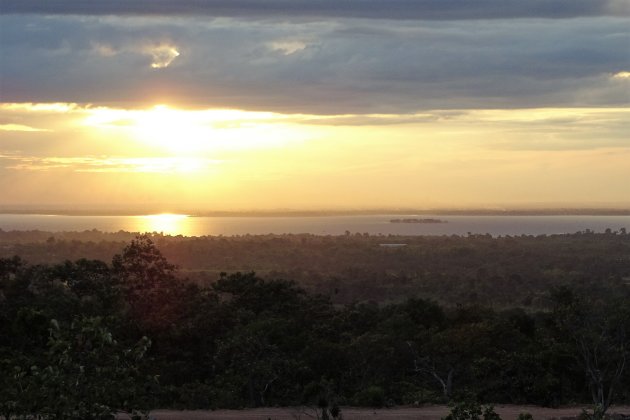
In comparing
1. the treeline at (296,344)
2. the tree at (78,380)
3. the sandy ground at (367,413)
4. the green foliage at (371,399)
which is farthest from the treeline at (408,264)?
the tree at (78,380)

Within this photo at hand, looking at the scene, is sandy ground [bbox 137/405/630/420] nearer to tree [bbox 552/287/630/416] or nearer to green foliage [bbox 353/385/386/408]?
green foliage [bbox 353/385/386/408]

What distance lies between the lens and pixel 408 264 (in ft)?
352

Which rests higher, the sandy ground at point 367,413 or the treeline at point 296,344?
the treeline at point 296,344

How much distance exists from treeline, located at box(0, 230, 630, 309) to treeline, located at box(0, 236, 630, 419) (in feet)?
83.8

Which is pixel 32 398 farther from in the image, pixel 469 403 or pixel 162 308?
pixel 162 308

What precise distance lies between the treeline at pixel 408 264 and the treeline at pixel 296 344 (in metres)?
25.5

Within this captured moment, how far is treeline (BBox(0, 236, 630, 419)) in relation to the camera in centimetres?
2297

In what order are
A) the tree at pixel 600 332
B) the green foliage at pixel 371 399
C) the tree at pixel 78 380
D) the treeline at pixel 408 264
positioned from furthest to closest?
the treeline at pixel 408 264 → the green foliage at pixel 371 399 → the tree at pixel 600 332 → the tree at pixel 78 380

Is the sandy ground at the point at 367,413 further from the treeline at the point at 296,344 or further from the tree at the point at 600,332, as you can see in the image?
the tree at the point at 600,332

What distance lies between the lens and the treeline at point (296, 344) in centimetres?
2297

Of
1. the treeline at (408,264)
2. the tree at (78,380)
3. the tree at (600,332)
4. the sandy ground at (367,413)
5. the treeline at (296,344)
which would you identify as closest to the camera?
the tree at (78,380)

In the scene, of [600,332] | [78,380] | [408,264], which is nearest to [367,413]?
[600,332]

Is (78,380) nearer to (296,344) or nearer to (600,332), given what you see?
(600,332)

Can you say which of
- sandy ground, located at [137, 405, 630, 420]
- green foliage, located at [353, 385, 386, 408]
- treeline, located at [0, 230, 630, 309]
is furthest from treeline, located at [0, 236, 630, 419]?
treeline, located at [0, 230, 630, 309]
